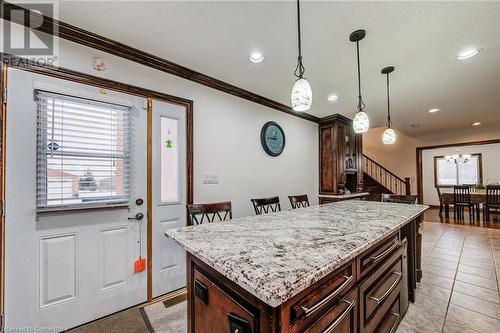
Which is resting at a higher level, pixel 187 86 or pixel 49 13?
pixel 49 13

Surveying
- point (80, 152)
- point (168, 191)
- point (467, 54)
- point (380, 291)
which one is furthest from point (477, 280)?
point (80, 152)

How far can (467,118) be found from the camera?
512cm

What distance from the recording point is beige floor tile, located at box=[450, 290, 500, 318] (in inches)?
78.4

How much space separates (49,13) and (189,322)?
254cm

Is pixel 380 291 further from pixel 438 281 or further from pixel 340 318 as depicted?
pixel 438 281

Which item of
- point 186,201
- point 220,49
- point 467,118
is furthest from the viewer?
point 467,118

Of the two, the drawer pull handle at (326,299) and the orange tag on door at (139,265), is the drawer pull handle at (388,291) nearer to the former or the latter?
the drawer pull handle at (326,299)

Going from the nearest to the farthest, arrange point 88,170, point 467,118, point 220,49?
1. point 88,170
2. point 220,49
3. point 467,118

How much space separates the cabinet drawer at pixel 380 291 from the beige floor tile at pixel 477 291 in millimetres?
1287

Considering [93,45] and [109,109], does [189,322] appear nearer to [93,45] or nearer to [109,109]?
[109,109]

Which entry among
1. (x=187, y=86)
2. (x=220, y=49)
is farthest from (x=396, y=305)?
(x=187, y=86)

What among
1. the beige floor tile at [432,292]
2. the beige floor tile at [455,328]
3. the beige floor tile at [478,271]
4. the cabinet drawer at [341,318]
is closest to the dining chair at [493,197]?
the beige floor tile at [478,271]

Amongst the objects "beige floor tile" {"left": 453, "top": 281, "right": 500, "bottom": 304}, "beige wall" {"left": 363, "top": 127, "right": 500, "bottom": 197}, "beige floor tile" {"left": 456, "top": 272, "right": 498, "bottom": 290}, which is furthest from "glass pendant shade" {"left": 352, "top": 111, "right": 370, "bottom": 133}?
"beige wall" {"left": 363, "top": 127, "right": 500, "bottom": 197}

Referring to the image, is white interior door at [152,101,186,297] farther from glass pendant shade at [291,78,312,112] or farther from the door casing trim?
glass pendant shade at [291,78,312,112]
